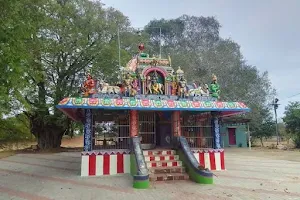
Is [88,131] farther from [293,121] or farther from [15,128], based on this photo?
[293,121]

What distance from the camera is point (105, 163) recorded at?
32.3 feet

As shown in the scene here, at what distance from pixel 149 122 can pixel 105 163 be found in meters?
2.61

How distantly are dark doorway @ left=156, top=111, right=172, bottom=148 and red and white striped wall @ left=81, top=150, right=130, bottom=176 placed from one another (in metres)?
2.29

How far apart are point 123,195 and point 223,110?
536cm

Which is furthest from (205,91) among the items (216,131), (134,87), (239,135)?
(239,135)

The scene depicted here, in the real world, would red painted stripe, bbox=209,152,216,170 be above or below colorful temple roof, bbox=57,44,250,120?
below

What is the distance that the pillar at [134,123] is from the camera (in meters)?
10.4

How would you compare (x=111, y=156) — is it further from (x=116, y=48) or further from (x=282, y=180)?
(x=116, y=48)

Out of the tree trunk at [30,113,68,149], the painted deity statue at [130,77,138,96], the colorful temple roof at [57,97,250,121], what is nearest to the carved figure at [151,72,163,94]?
the painted deity statue at [130,77,138,96]

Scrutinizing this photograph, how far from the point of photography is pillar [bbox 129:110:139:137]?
10.4 m

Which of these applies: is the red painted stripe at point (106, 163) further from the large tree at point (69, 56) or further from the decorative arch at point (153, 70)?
the large tree at point (69, 56)

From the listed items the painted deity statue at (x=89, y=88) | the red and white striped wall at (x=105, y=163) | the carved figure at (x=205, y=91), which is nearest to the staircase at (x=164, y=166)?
the red and white striped wall at (x=105, y=163)

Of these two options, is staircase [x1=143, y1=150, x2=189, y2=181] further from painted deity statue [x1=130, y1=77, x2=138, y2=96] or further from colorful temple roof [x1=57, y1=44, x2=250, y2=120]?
painted deity statue [x1=130, y1=77, x2=138, y2=96]

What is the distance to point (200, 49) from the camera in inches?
1099
